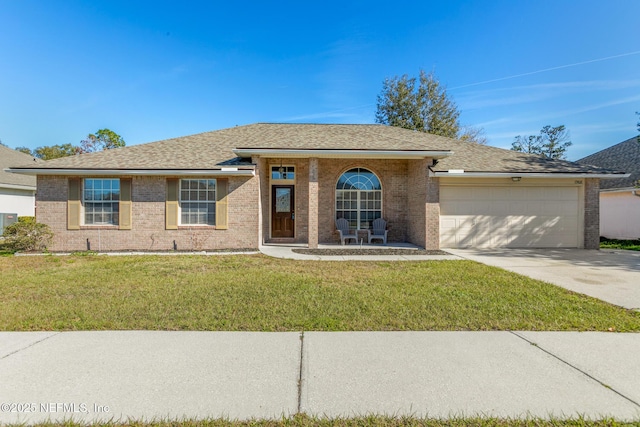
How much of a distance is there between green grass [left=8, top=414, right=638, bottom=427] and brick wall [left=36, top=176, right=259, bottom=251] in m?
9.05

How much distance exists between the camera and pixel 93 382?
3039mm

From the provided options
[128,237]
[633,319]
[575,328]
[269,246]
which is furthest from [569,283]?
[128,237]

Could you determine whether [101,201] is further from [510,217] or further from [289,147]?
[510,217]

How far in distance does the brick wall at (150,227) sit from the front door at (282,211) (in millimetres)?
1758

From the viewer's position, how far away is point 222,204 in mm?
11516

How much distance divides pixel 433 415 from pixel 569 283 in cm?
626

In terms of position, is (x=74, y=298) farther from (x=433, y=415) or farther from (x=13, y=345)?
(x=433, y=415)

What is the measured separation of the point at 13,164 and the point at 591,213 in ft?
93.2

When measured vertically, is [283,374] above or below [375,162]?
below

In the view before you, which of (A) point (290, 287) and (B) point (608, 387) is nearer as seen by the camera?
(B) point (608, 387)

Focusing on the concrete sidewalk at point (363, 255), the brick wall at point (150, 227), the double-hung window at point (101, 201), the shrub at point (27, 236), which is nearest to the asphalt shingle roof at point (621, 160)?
the concrete sidewalk at point (363, 255)

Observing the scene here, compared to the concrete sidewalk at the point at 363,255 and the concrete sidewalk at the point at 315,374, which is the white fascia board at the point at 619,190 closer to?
the concrete sidewalk at the point at 363,255

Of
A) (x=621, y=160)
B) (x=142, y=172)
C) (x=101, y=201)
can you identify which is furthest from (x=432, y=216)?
(x=621, y=160)

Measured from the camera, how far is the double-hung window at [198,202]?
11609 mm
